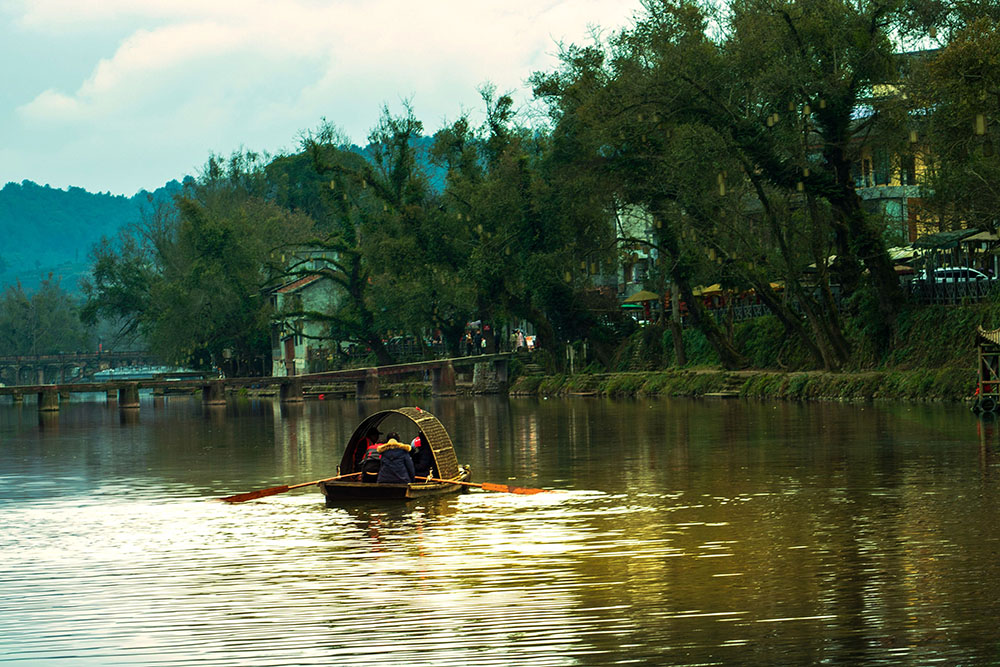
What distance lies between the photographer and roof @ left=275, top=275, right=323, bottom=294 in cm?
11219

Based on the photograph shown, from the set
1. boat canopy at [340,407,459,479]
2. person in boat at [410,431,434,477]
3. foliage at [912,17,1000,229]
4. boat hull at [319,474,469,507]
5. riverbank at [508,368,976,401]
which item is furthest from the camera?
riverbank at [508,368,976,401]

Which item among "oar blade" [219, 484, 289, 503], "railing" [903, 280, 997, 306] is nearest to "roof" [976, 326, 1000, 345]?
"railing" [903, 280, 997, 306]

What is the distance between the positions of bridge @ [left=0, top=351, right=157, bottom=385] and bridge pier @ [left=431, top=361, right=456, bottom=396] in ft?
270

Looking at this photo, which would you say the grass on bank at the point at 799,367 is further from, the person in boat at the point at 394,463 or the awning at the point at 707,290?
the person in boat at the point at 394,463

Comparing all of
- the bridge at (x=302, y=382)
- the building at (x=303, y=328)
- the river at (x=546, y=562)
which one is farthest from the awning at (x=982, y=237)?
the building at (x=303, y=328)

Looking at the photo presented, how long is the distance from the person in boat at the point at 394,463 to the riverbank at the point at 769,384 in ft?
94.7

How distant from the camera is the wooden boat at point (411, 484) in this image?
25672 mm

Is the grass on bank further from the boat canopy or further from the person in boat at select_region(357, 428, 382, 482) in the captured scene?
the person in boat at select_region(357, 428, 382, 482)

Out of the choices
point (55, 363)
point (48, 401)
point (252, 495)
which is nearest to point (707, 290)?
point (48, 401)

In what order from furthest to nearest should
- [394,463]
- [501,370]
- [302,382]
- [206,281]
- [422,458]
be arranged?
[206,281] → [501,370] → [302,382] → [422,458] → [394,463]

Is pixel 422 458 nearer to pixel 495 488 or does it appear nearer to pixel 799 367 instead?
pixel 495 488

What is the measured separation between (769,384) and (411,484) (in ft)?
128

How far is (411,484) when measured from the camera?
84.3 ft

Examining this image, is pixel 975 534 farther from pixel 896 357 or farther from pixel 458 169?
pixel 458 169
